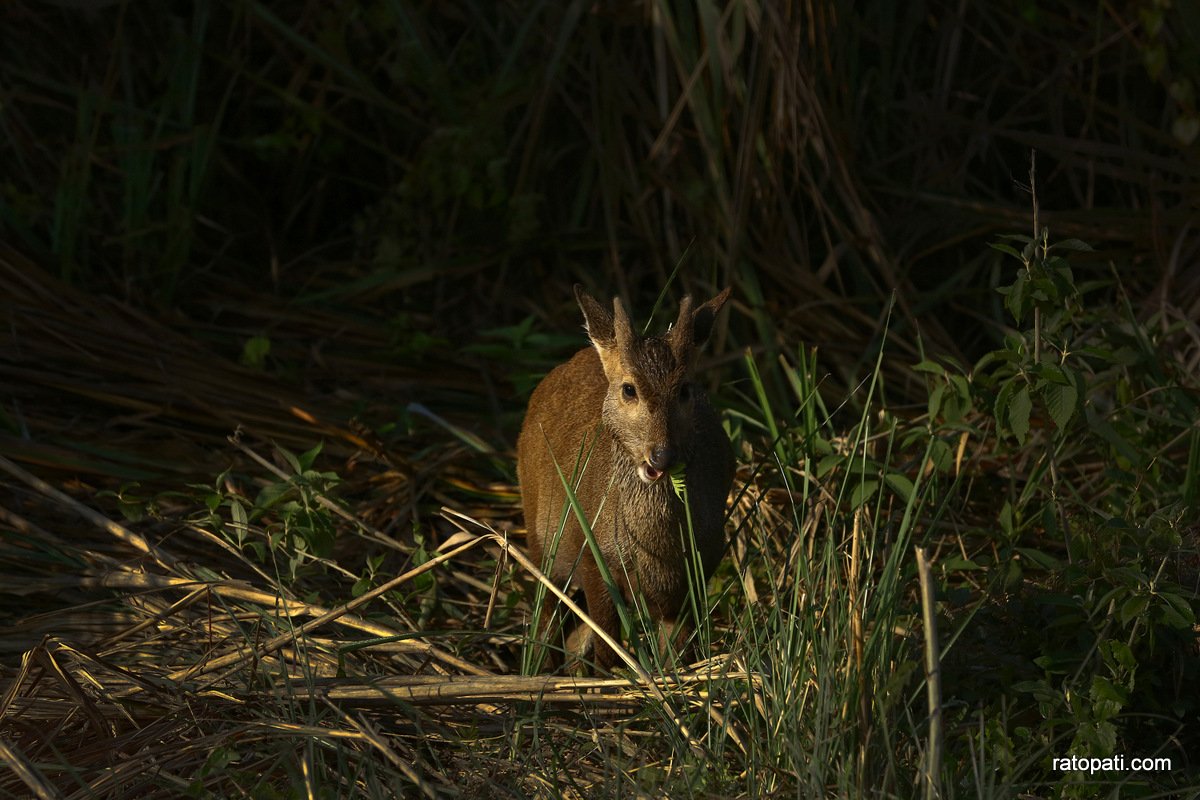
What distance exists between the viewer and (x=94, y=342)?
6027mm

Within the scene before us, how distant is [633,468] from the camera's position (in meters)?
4.35

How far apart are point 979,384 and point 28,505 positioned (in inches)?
133

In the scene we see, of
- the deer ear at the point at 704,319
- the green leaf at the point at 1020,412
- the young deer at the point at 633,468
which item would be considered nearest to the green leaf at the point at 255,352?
the young deer at the point at 633,468

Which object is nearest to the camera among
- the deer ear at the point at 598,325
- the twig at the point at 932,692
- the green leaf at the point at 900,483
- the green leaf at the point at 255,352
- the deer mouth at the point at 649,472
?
the twig at the point at 932,692

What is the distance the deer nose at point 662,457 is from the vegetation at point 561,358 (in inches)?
13.8

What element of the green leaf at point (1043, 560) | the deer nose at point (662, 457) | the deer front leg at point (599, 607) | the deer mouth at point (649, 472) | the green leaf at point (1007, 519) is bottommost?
the deer front leg at point (599, 607)

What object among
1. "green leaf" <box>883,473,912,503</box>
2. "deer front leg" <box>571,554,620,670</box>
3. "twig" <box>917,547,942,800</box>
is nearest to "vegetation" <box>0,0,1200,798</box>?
"twig" <box>917,547,942,800</box>

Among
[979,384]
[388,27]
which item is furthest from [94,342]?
[979,384]

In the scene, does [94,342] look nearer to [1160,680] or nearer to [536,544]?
[536,544]

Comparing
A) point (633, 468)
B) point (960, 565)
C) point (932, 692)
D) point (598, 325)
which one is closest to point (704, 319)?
point (598, 325)

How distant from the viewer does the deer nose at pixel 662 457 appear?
3.97 m

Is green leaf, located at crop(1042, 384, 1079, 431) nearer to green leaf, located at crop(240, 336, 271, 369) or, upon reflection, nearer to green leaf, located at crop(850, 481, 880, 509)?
green leaf, located at crop(850, 481, 880, 509)

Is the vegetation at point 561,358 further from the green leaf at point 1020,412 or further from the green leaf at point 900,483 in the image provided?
the green leaf at point 900,483

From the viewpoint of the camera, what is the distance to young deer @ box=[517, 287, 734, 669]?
4102 millimetres
